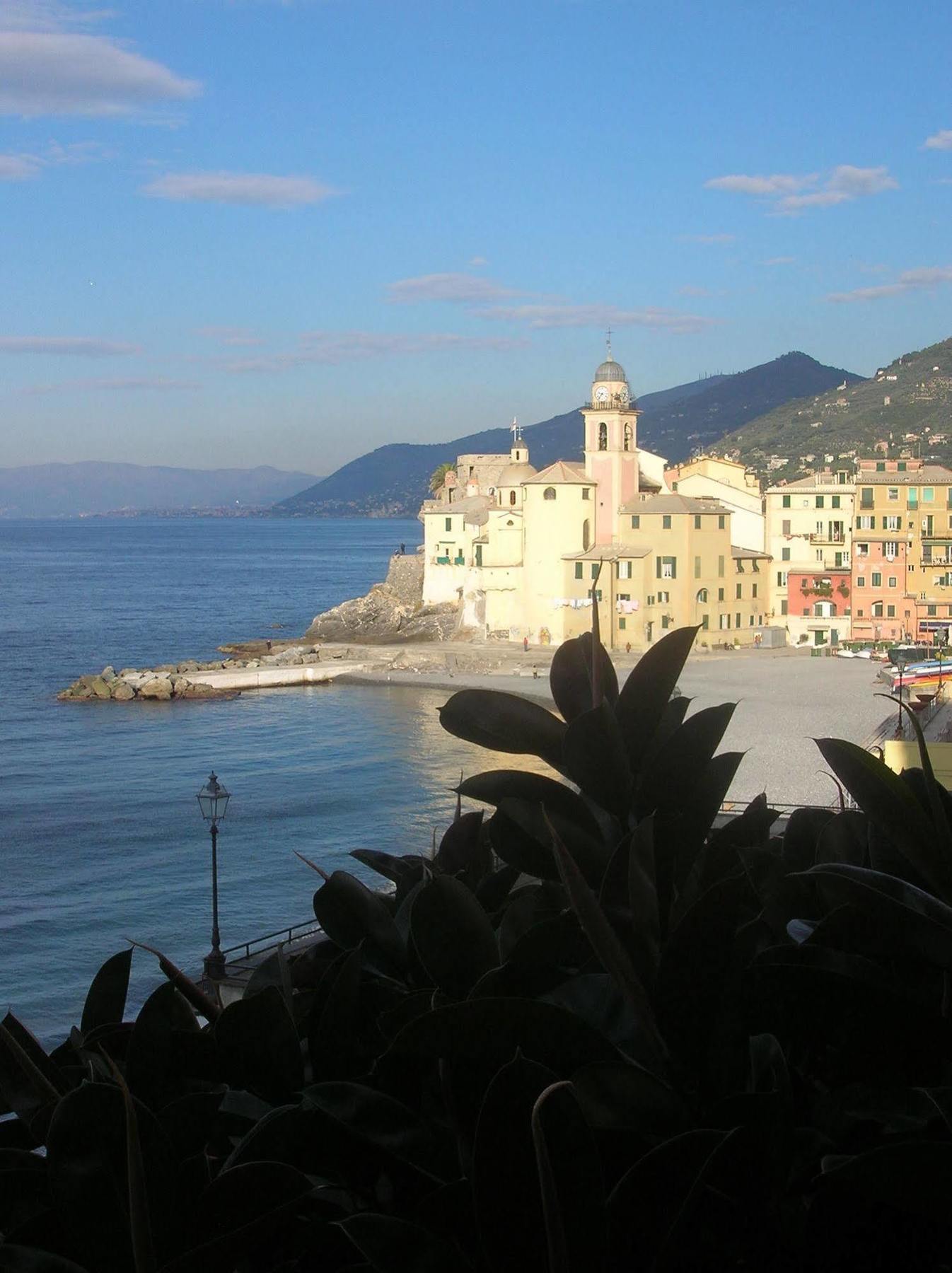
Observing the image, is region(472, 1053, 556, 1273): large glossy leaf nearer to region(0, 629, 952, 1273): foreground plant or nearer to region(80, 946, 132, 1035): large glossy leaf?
region(0, 629, 952, 1273): foreground plant

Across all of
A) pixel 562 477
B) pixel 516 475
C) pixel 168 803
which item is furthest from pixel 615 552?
pixel 168 803

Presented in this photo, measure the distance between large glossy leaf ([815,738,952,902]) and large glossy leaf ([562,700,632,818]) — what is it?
0.37 m

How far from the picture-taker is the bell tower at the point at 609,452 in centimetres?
4900

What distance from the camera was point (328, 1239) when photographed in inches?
82.2

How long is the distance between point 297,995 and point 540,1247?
1.23 m

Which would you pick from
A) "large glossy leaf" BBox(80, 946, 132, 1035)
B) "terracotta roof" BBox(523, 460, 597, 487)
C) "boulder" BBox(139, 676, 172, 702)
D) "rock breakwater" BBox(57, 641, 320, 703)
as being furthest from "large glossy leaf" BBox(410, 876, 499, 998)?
"terracotta roof" BBox(523, 460, 597, 487)

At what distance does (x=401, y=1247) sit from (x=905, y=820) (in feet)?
3.54

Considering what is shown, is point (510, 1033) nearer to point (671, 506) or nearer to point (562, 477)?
point (671, 506)

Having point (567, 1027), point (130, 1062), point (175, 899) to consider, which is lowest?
point (175, 899)

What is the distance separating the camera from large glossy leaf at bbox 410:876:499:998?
2.39 m

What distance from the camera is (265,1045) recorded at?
240 centimetres

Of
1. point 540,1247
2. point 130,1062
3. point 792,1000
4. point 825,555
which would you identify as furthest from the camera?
point 825,555

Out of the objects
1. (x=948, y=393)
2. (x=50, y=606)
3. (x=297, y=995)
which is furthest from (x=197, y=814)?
(x=948, y=393)

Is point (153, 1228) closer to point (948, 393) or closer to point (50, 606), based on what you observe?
point (50, 606)
